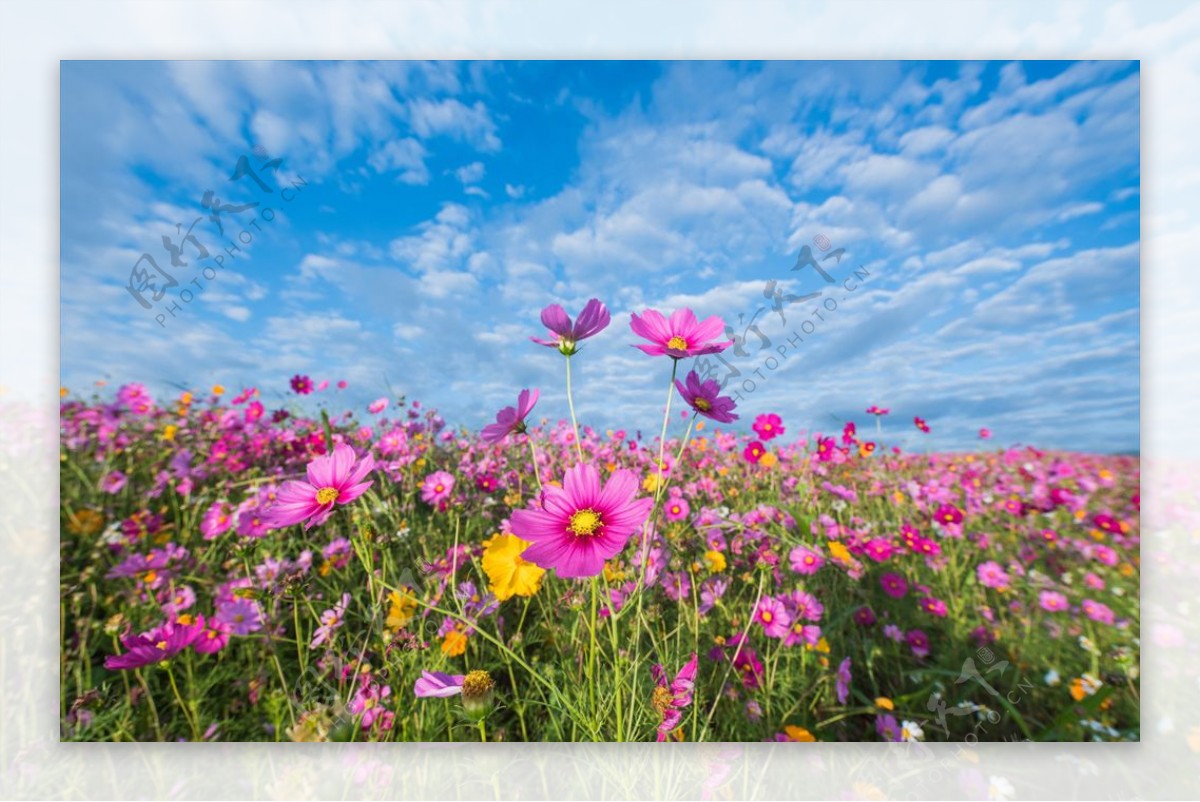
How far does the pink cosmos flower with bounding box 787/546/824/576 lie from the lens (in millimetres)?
1058

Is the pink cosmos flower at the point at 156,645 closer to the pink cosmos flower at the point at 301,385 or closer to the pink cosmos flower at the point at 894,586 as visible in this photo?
the pink cosmos flower at the point at 301,385

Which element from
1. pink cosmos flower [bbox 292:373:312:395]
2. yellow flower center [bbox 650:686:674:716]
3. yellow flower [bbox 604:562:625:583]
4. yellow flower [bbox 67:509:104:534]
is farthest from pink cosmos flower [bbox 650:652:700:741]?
yellow flower [bbox 67:509:104:534]

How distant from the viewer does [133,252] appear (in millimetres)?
1017

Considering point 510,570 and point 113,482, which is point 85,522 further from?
point 510,570

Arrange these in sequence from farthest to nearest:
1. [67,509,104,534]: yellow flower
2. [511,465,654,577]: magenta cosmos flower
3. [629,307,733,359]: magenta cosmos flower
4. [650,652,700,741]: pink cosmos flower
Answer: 1. [67,509,104,534]: yellow flower
2. [650,652,700,741]: pink cosmos flower
3. [629,307,733,359]: magenta cosmos flower
4. [511,465,654,577]: magenta cosmos flower

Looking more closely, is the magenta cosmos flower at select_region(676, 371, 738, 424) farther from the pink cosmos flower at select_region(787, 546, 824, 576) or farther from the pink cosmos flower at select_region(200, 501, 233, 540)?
the pink cosmos flower at select_region(200, 501, 233, 540)

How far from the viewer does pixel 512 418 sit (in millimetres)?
646

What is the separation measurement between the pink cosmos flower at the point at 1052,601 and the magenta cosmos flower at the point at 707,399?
31.2 inches

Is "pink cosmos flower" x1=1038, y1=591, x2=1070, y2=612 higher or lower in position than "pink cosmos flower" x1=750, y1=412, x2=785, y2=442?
lower

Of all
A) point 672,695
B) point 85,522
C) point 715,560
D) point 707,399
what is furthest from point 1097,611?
point 85,522

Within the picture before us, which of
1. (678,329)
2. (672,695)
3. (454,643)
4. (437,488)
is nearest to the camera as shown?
(678,329)

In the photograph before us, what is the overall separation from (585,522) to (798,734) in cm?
66

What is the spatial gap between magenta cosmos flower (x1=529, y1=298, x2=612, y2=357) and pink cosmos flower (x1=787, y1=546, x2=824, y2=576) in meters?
0.67

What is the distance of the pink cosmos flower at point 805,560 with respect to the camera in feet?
3.47
